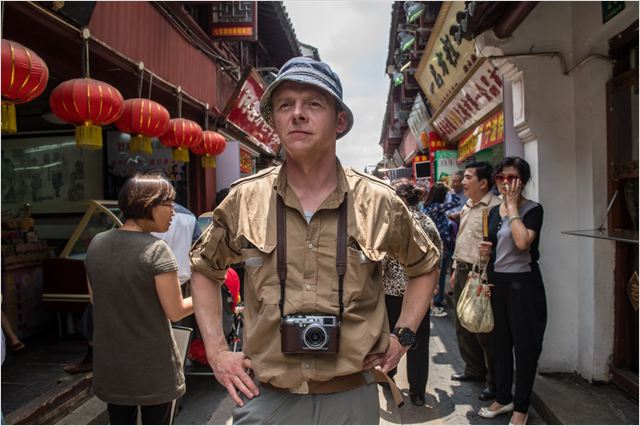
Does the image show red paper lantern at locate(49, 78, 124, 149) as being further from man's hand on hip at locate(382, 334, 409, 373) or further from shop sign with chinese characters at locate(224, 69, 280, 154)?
shop sign with chinese characters at locate(224, 69, 280, 154)

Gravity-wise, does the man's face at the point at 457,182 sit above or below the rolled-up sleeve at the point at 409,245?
above

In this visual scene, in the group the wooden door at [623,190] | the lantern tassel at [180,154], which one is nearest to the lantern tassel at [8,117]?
the lantern tassel at [180,154]

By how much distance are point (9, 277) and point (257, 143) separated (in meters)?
6.86

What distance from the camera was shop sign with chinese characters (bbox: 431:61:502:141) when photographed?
20.8 ft

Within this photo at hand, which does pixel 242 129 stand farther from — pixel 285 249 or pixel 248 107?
pixel 285 249

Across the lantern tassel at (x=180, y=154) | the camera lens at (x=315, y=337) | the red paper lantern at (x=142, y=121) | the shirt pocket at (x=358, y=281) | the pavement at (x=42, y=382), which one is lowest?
the pavement at (x=42, y=382)

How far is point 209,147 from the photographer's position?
277 inches

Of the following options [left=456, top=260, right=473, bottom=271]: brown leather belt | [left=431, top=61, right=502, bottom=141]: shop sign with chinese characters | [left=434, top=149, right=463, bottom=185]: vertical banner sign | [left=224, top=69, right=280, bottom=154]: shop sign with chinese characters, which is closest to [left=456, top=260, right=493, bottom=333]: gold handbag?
[left=456, top=260, right=473, bottom=271]: brown leather belt

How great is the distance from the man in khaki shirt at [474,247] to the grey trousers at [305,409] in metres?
2.79

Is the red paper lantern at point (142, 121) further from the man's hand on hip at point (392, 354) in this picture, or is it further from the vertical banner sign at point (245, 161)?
the vertical banner sign at point (245, 161)

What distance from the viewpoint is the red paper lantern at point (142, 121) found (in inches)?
190

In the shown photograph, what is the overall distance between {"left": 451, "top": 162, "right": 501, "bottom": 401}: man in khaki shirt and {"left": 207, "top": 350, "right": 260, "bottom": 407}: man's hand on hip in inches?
119

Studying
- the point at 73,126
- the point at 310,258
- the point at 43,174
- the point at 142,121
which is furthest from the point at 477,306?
the point at 43,174

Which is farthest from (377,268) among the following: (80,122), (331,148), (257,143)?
(257,143)
